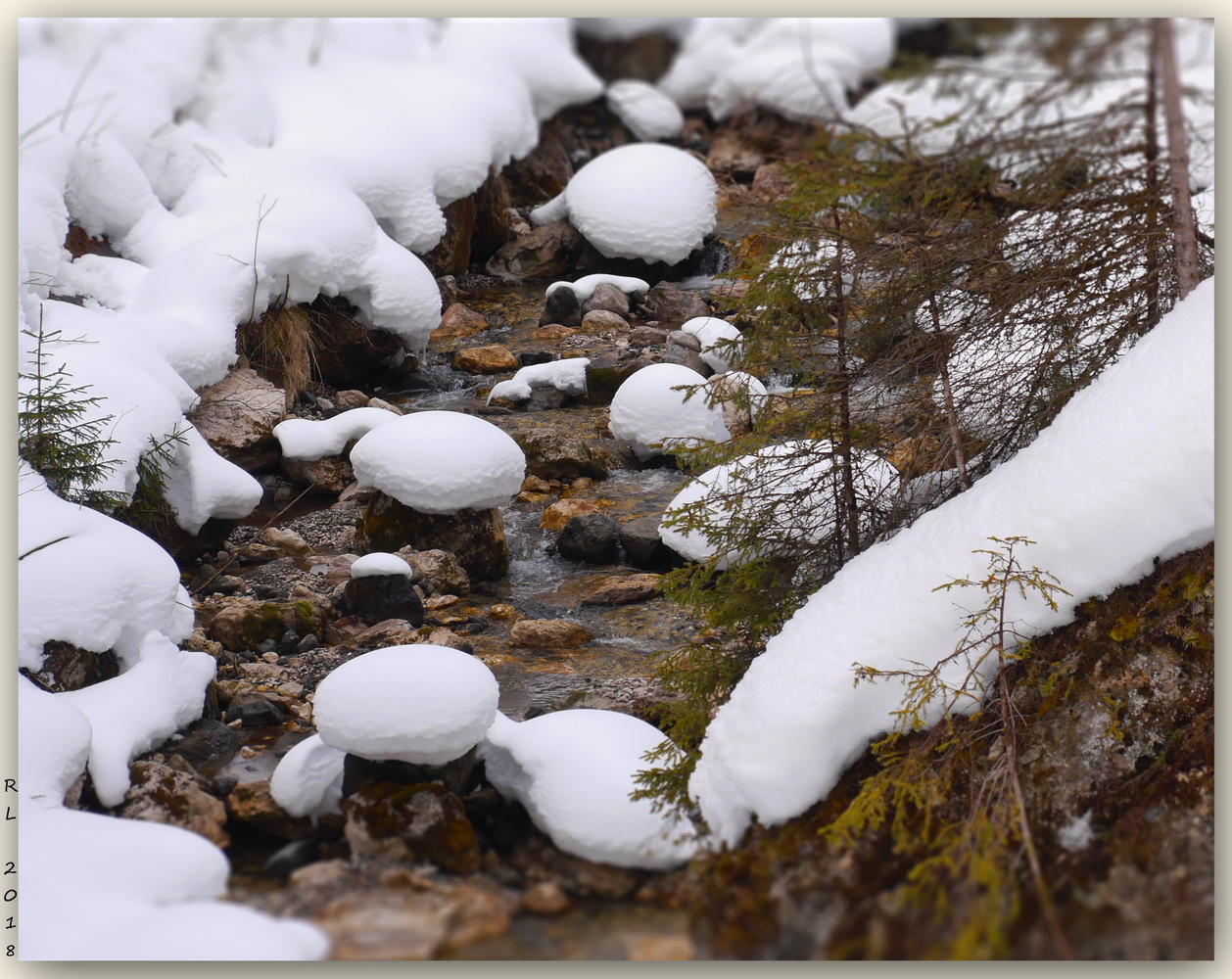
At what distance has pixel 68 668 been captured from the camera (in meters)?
3.56

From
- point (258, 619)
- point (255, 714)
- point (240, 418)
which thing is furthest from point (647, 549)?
point (240, 418)

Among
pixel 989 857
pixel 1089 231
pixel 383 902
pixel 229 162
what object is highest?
pixel 229 162

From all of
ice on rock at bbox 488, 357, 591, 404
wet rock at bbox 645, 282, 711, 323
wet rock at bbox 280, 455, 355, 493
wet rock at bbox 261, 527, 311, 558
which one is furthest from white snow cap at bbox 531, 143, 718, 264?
wet rock at bbox 261, 527, 311, 558

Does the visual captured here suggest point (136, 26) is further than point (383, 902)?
Yes

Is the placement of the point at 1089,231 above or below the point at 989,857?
above

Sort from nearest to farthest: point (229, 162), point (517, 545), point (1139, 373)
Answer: point (1139, 373)
point (517, 545)
point (229, 162)

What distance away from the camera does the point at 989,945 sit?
7.66 ft

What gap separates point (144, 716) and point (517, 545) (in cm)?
229

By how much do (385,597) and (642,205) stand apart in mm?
4445

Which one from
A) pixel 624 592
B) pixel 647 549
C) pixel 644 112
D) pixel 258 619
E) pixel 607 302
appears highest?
pixel 644 112

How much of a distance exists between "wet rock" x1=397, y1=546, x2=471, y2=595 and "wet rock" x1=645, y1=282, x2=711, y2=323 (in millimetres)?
3187

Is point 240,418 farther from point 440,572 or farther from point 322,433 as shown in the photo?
point 440,572

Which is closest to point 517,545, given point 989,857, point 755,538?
point 755,538

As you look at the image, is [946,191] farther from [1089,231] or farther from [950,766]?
[950,766]
